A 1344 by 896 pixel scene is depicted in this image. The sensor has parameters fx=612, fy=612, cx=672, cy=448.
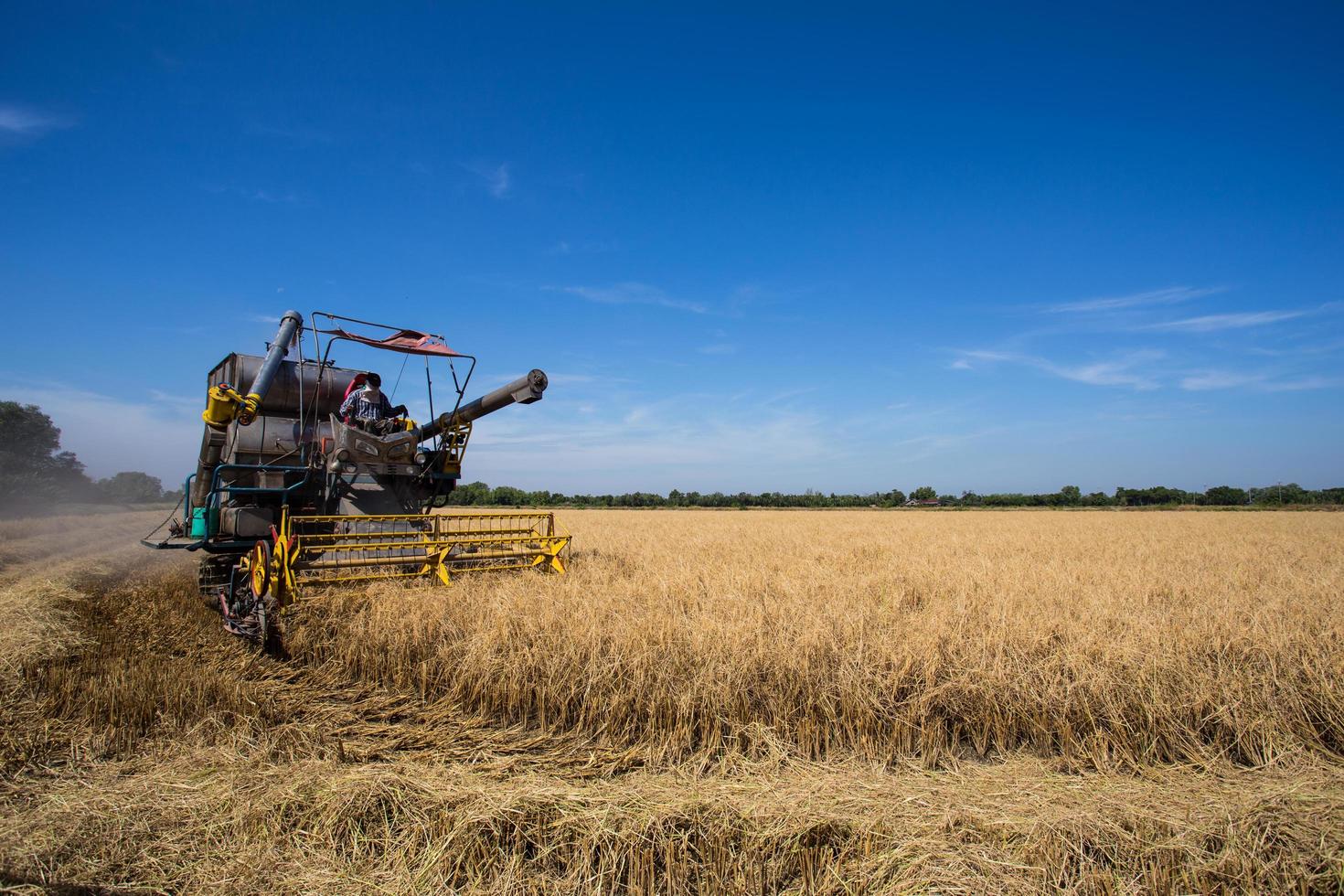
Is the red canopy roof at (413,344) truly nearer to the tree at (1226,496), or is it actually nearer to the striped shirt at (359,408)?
the striped shirt at (359,408)

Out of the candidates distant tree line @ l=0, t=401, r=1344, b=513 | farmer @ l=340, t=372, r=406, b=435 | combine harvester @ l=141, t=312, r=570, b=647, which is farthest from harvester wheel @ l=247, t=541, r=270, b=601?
distant tree line @ l=0, t=401, r=1344, b=513

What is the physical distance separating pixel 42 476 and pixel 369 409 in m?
38.7

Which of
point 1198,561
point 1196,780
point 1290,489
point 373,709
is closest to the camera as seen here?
point 1196,780

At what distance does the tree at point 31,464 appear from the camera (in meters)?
28.8

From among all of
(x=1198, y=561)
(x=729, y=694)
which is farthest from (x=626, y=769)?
(x=1198, y=561)

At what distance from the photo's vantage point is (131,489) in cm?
3897

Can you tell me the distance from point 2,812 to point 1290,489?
277 ft

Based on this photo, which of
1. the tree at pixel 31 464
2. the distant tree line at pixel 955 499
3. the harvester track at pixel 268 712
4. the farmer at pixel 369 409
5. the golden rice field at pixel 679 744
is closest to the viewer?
the golden rice field at pixel 679 744

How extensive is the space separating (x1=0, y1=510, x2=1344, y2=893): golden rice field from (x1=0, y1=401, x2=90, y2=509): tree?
3250cm

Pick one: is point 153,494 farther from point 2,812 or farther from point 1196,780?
point 1196,780

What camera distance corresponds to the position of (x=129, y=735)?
3.65 meters

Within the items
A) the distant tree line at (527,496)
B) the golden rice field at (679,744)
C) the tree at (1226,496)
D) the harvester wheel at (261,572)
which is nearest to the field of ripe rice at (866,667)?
the golden rice field at (679,744)

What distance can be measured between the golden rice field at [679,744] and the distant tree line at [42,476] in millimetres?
32630

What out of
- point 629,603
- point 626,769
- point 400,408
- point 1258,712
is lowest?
point 626,769
